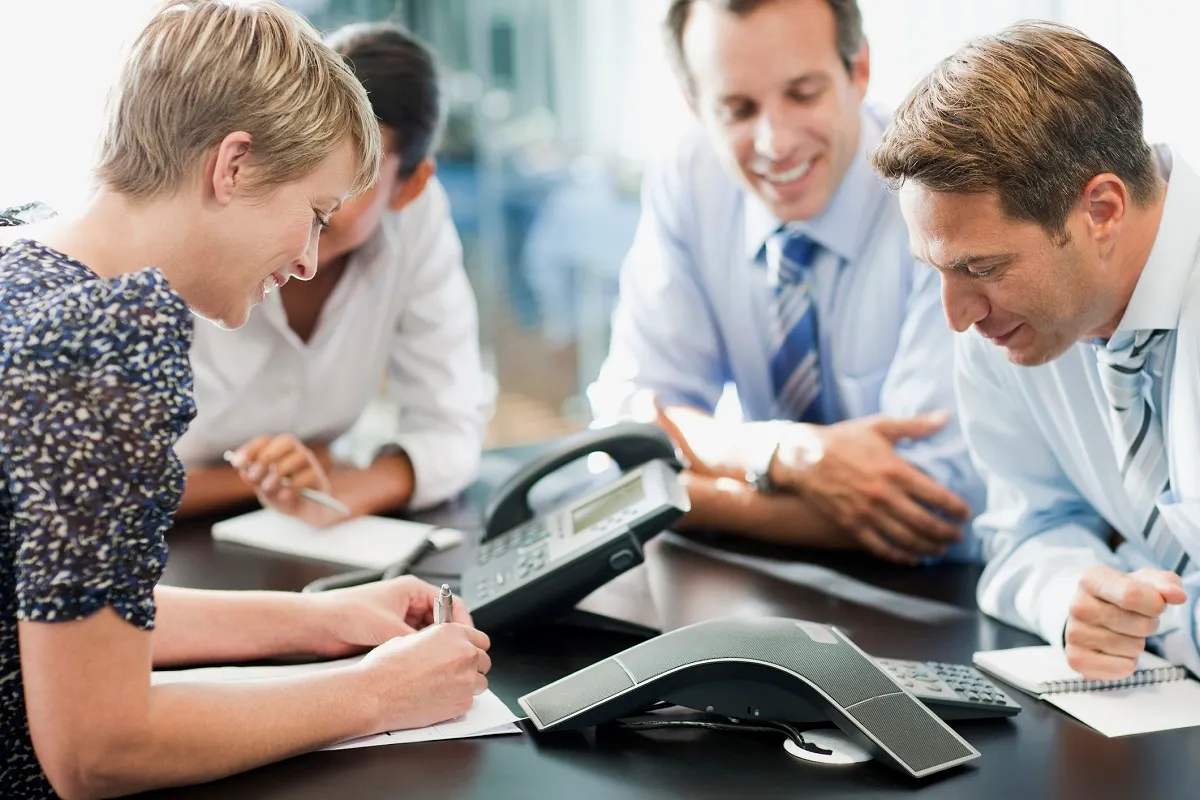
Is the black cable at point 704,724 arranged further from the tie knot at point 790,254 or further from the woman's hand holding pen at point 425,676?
the tie knot at point 790,254

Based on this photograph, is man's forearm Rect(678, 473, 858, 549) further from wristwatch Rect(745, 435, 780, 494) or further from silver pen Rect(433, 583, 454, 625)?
silver pen Rect(433, 583, 454, 625)

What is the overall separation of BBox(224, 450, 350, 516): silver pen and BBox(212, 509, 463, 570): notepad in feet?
0.09

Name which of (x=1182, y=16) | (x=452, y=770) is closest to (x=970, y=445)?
(x=452, y=770)

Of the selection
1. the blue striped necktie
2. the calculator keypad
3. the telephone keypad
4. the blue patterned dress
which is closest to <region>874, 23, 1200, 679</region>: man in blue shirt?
the calculator keypad

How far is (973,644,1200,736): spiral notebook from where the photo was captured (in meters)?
1.20

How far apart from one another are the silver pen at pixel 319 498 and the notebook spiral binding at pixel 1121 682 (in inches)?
40.5

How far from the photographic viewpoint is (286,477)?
1.87m

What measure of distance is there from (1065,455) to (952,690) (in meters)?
0.47

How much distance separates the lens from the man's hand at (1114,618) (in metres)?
1.23

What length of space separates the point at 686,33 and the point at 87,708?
1469mm

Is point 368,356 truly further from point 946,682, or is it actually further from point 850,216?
Answer: point 946,682

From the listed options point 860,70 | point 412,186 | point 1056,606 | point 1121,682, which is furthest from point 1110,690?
point 412,186

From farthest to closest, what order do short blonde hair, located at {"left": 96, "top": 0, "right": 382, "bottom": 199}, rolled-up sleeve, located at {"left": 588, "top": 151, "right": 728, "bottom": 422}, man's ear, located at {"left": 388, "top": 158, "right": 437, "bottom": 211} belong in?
rolled-up sleeve, located at {"left": 588, "top": 151, "right": 728, "bottom": 422}, man's ear, located at {"left": 388, "top": 158, "right": 437, "bottom": 211}, short blonde hair, located at {"left": 96, "top": 0, "right": 382, "bottom": 199}

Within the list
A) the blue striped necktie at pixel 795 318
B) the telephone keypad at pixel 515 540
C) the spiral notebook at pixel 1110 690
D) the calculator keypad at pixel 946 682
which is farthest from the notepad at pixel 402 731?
the blue striped necktie at pixel 795 318
